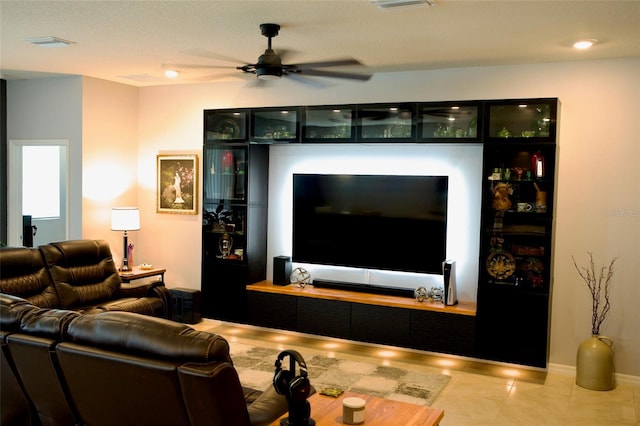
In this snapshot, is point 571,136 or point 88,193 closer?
point 571,136

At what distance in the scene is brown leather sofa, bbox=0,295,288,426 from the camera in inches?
95.6

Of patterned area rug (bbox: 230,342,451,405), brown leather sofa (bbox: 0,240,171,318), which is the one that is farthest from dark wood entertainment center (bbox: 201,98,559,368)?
brown leather sofa (bbox: 0,240,171,318)

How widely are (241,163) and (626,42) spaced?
12.4 ft

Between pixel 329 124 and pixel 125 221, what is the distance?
2.53m

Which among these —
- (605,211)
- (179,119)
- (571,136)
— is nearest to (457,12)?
(571,136)

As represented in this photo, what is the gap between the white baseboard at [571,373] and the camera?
16.4 feet

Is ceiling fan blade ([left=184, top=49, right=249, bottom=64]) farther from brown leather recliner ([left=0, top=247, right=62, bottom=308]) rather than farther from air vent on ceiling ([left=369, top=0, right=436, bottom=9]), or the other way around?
brown leather recliner ([left=0, top=247, right=62, bottom=308])

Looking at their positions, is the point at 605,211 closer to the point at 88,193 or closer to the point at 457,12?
the point at 457,12

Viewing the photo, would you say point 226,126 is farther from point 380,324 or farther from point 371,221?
point 380,324

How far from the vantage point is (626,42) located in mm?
4402

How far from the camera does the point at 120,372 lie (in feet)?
8.43

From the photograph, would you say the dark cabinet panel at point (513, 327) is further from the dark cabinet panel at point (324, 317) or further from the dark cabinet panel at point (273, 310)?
the dark cabinet panel at point (273, 310)

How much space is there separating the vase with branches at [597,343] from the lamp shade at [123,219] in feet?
14.9

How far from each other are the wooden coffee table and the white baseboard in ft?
8.33
